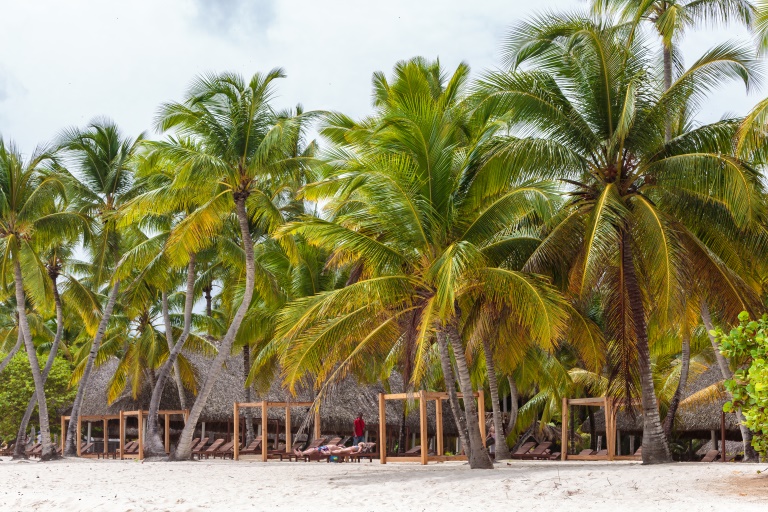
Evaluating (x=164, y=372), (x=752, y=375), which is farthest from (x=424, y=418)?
(x=164, y=372)

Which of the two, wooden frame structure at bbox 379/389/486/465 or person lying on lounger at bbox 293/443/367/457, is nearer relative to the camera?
wooden frame structure at bbox 379/389/486/465

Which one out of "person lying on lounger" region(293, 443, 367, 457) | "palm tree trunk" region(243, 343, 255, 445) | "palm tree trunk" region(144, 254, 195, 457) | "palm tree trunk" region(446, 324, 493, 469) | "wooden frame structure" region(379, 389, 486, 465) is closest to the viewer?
"palm tree trunk" region(446, 324, 493, 469)

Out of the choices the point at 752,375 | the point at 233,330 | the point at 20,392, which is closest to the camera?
the point at 752,375

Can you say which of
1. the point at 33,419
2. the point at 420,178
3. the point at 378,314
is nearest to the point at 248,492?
the point at 378,314

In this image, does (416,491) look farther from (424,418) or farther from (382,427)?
(382,427)

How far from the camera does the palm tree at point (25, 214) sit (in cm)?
2248

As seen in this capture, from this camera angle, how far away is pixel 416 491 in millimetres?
11711

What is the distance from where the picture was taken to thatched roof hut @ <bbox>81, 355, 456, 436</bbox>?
2977cm

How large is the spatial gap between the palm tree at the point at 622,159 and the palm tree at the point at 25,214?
13.4 m

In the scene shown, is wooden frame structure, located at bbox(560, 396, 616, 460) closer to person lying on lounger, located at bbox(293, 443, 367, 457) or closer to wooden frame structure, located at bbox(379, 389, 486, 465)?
wooden frame structure, located at bbox(379, 389, 486, 465)

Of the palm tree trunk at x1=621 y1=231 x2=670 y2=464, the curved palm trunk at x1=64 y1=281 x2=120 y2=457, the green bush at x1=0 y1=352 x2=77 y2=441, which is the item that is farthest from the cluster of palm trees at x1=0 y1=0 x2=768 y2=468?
A: the green bush at x1=0 y1=352 x2=77 y2=441

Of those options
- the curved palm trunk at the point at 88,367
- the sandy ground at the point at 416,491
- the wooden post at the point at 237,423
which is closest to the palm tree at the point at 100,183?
the curved palm trunk at the point at 88,367

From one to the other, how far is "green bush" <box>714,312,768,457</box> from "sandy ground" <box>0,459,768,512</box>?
79 cm

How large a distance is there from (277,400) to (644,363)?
18.6 m
